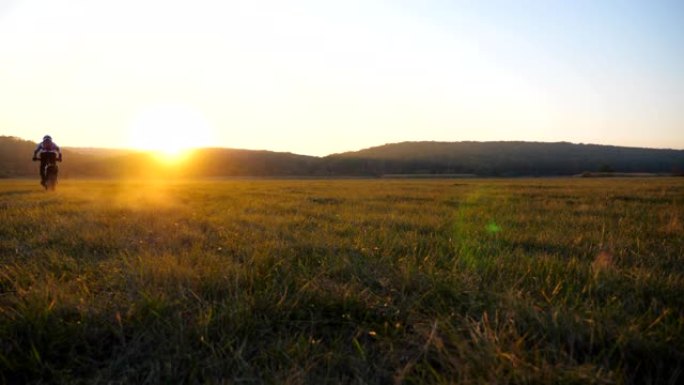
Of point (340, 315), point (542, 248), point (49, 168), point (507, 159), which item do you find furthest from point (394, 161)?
point (340, 315)

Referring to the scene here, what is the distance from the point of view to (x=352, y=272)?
3.44m

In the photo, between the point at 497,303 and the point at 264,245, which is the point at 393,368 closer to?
the point at 497,303

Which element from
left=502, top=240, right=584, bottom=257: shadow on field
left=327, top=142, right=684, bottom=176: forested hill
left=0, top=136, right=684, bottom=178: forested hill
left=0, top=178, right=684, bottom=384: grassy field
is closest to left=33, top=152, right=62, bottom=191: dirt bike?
left=0, top=178, right=684, bottom=384: grassy field

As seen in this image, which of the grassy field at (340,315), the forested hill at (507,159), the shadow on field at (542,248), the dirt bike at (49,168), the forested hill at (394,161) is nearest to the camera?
the grassy field at (340,315)

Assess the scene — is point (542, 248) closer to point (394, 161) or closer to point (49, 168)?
point (49, 168)

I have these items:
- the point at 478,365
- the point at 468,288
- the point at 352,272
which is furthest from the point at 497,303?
the point at 352,272

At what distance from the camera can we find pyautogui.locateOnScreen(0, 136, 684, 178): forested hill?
278ft

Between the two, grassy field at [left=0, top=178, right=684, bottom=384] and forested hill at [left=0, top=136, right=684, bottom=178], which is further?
forested hill at [left=0, top=136, right=684, bottom=178]

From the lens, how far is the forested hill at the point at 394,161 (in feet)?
278

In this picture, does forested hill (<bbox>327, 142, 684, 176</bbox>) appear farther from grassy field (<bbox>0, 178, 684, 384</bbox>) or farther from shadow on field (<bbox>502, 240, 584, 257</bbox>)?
grassy field (<bbox>0, 178, 684, 384</bbox>)

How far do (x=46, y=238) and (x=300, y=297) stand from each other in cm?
402

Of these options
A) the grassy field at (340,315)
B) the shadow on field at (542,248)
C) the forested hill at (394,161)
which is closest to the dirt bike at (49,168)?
the grassy field at (340,315)

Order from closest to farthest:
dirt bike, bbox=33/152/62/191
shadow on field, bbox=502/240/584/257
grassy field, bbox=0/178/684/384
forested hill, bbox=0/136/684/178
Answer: grassy field, bbox=0/178/684/384 < shadow on field, bbox=502/240/584/257 < dirt bike, bbox=33/152/62/191 < forested hill, bbox=0/136/684/178

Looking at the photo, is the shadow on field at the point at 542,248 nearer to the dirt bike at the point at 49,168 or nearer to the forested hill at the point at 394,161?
the dirt bike at the point at 49,168
